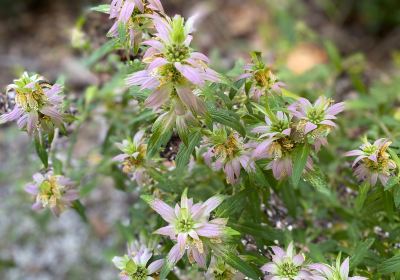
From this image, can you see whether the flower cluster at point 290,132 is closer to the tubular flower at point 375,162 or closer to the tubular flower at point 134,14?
the tubular flower at point 375,162

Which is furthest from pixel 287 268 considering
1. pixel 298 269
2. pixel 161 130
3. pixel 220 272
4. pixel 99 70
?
pixel 99 70

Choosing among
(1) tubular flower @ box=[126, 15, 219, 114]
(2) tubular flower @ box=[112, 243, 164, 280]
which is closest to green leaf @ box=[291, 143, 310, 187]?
(1) tubular flower @ box=[126, 15, 219, 114]

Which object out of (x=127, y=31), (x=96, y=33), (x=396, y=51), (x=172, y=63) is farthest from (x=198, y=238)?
(x=396, y=51)

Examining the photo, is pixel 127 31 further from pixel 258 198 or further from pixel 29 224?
pixel 29 224

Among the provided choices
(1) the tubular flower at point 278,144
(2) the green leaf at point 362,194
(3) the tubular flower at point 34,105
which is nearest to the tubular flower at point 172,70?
(1) the tubular flower at point 278,144

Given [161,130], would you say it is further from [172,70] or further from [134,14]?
[134,14]

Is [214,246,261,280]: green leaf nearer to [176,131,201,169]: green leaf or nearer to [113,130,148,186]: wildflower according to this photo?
[176,131,201,169]: green leaf
